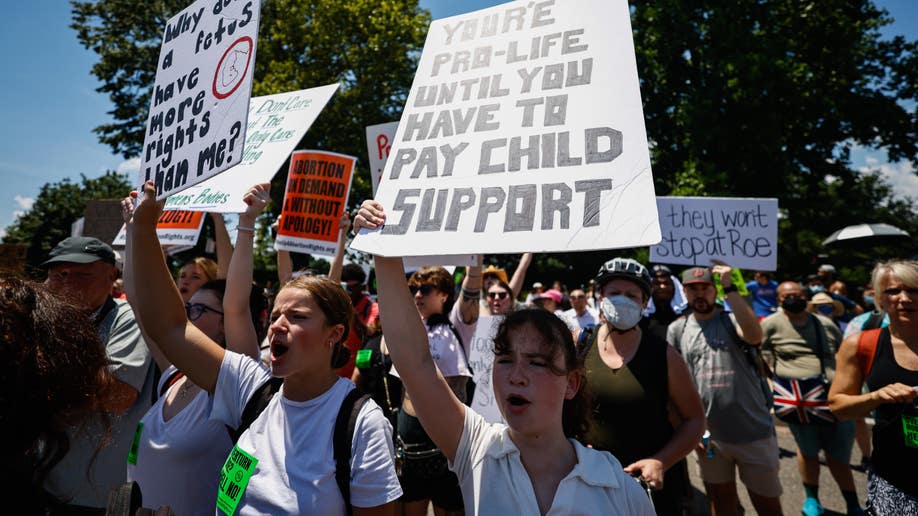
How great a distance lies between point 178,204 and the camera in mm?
3088

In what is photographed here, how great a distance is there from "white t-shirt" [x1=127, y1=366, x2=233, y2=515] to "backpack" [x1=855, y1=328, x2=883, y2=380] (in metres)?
3.13

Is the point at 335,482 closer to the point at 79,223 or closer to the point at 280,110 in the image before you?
the point at 280,110

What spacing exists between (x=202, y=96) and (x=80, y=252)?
121 centimetres

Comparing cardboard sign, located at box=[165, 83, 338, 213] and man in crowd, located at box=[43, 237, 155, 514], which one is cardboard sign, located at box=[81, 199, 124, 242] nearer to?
cardboard sign, located at box=[165, 83, 338, 213]

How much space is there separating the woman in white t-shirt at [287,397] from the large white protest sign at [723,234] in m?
3.01

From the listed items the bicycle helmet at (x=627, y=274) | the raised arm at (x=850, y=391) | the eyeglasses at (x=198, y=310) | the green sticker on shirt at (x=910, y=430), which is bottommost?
the green sticker on shirt at (x=910, y=430)

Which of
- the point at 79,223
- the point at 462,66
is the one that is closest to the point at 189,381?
the point at 462,66

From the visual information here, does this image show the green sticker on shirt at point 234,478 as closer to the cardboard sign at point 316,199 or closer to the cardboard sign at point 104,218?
the cardboard sign at point 316,199

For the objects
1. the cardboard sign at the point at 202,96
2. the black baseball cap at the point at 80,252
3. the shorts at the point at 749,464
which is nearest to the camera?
the cardboard sign at the point at 202,96

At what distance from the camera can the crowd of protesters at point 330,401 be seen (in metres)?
1.30

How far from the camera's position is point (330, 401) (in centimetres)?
202

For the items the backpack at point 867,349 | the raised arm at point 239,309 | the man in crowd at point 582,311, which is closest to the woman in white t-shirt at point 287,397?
the raised arm at point 239,309

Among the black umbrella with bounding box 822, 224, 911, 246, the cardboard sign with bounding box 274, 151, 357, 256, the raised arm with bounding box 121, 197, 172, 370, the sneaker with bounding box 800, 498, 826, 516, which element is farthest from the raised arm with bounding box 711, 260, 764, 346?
the black umbrella with bounding box 822, 224, 911, 246

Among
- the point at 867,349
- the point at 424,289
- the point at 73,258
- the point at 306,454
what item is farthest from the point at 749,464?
the point at 73,258
